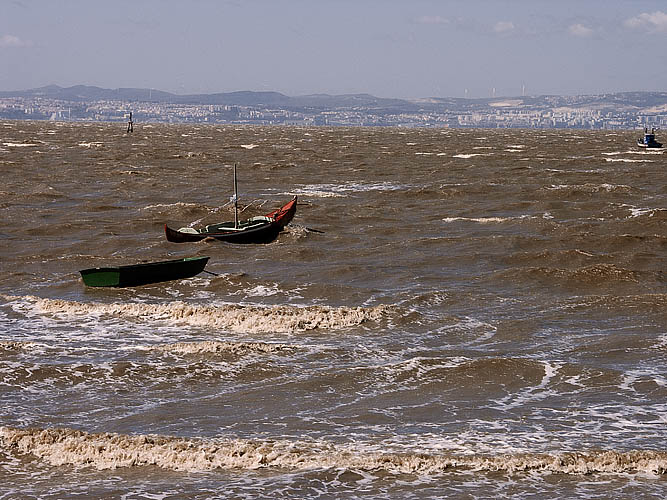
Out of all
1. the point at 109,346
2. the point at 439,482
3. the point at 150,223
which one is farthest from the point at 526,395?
the point at 150,223

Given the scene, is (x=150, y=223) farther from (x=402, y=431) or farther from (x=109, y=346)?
(x=402, y=431)

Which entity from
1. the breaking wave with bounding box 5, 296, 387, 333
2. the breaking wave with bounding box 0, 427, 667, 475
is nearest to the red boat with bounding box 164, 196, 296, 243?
the breaking wave with bounding box 5, 296, 387, 333

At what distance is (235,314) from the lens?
2714cm

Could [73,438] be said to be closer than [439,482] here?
No

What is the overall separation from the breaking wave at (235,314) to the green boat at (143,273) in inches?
72.3

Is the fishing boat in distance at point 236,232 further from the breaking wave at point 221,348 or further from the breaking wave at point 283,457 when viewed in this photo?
the breaking wave at point 283,457

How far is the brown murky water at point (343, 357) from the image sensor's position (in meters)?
15.5

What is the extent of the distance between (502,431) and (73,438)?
803 centimetres

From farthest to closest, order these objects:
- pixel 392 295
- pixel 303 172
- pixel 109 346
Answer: pixel 303 172, pixel 392 295, pixel 109 346

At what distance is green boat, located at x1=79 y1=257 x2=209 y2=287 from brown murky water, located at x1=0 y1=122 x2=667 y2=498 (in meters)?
0.34

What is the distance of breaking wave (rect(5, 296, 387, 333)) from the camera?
85.8 ft

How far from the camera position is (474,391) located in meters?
20.1

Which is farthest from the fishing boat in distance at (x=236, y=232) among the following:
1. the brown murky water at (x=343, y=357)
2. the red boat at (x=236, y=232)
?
the brown murky water at (x=343, y=357)

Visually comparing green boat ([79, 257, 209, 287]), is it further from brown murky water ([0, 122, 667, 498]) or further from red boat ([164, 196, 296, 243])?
red boat ([164, 196, 296, 243])
